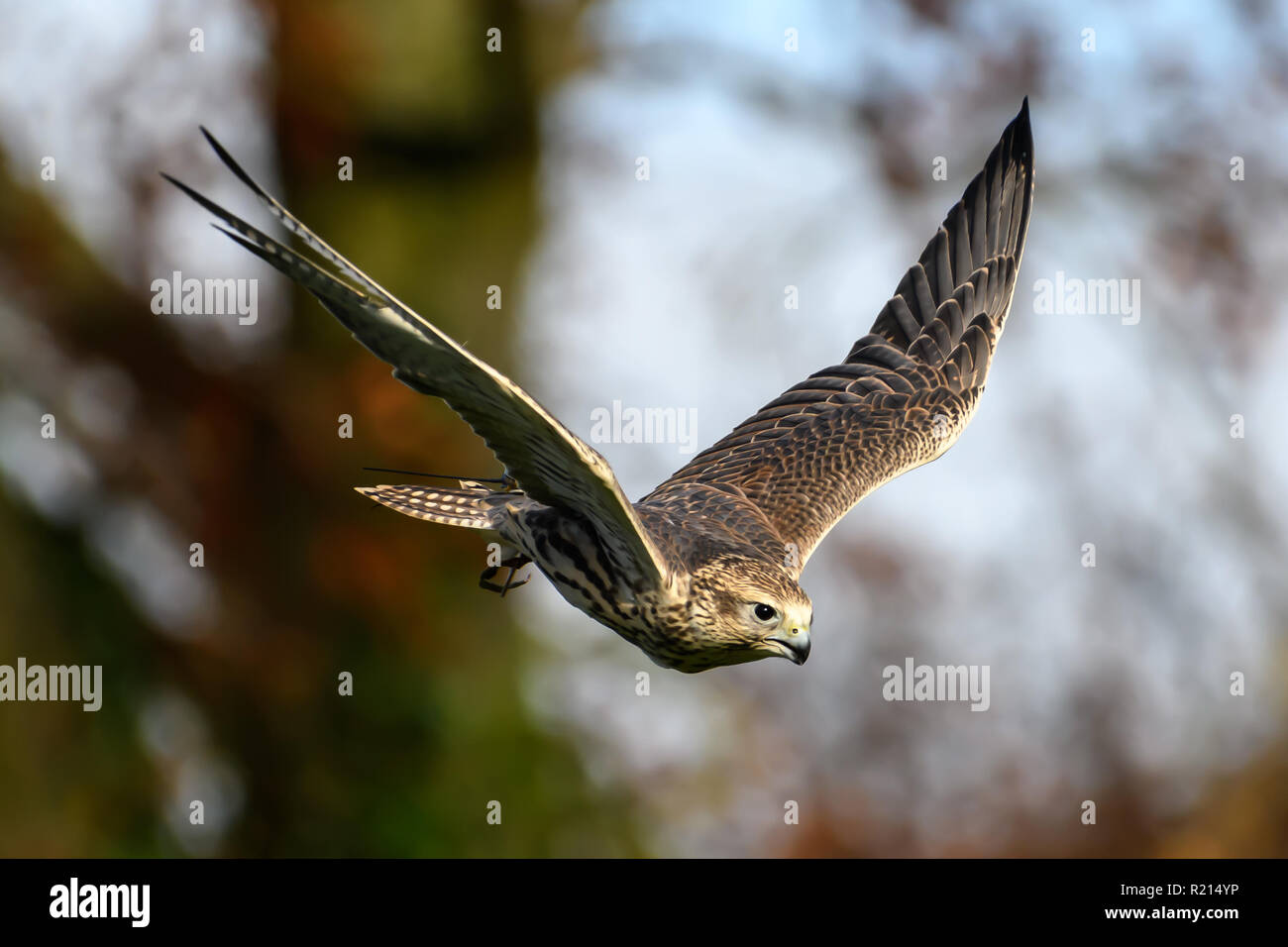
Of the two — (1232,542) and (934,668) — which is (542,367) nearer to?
(934,668)

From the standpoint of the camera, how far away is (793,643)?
532 cm

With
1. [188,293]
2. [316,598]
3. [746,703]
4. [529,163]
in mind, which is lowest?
[746,703]

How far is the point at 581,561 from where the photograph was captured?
17.5ft

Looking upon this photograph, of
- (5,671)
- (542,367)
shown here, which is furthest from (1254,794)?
(5,671)

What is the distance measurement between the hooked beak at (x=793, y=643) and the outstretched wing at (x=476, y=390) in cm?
54

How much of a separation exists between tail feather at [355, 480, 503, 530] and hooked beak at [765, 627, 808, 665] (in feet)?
4.20

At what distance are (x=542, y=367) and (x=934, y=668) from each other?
425 centimetres

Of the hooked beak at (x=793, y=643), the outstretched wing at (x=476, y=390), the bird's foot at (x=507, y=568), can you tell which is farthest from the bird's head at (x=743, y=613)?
the bird's foot at (x=507, y=568)

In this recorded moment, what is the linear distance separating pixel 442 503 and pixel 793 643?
161 cm

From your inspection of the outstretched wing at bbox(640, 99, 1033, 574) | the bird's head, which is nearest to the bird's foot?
the outstretched wing at bbox(640, 99, 1033, 574)

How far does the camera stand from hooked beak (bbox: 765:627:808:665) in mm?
5305

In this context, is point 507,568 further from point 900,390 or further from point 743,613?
point 900,390

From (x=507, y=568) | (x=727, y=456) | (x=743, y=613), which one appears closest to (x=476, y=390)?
(x=743, y=613)

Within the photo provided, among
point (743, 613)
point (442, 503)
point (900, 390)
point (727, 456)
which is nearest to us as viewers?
point (743, 613)
